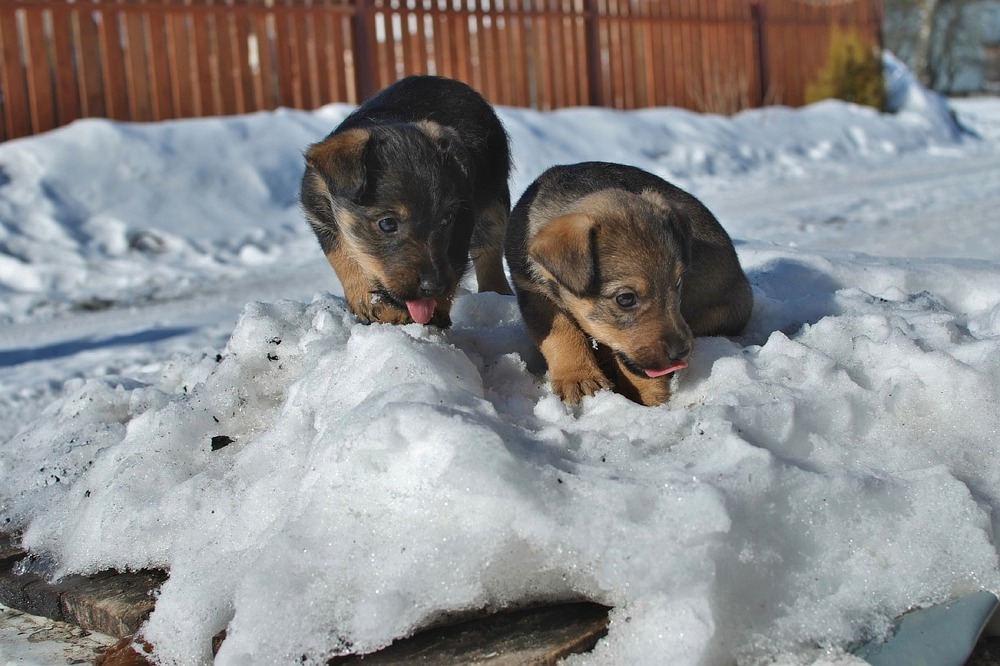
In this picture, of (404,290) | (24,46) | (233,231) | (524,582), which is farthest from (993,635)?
(24,46)

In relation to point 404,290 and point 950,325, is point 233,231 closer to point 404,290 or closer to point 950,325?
point 404,290

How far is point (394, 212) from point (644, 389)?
118 centimetres

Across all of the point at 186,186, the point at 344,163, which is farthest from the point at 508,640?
the point at 186,186

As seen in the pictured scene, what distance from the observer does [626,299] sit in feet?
9.78

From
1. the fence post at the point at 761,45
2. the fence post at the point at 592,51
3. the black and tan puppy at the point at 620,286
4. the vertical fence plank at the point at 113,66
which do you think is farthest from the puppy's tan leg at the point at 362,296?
the fence post at the point at 761,45

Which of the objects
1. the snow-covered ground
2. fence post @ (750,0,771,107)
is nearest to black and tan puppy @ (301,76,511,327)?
the snow-covered ground

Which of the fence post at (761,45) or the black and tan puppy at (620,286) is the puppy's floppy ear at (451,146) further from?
the fence post at (761,45)

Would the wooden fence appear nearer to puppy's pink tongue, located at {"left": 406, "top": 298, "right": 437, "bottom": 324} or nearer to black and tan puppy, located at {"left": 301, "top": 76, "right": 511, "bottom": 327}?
black and tan puppy, located at {"left": 301, "top": 76, "right": 511, "bottom": 327}

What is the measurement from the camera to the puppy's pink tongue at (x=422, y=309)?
11.1 feet

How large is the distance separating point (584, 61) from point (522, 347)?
1307 centimetres

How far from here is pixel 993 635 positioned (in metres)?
2.08

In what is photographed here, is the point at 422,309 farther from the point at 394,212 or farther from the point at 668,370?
the point at 668,370

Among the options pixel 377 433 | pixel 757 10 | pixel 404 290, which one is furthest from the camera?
pixel 757 10

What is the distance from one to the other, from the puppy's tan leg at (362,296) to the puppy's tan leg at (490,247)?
76 centimetres
